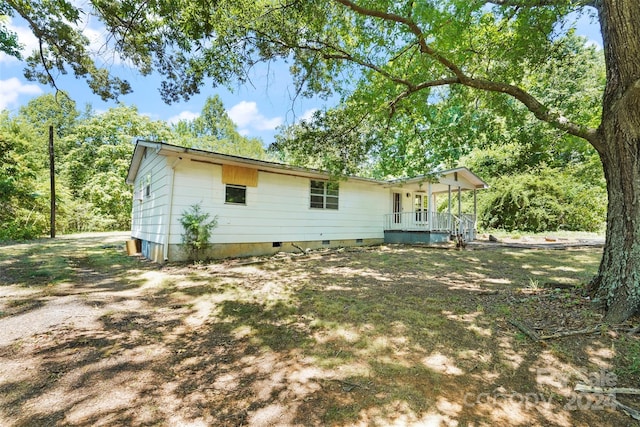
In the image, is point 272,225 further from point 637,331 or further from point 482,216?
point 482,216

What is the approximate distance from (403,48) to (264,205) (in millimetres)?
5904

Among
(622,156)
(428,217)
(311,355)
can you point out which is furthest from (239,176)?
(622,156)

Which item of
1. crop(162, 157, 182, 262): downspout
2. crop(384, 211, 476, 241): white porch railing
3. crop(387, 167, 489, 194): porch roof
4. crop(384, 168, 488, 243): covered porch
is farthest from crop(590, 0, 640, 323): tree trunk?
crop(162, 157, 182, 262): downspout

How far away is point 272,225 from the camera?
9.62 meters

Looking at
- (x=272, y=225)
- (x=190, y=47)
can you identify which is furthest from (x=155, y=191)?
(x=190, y=47)

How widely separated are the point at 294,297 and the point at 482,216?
59.5 ft

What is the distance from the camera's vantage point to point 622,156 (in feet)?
11.7

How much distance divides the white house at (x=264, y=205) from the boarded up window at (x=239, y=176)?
30 millimetres

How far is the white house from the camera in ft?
Answer: 25.9

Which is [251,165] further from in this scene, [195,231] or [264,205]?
[195,231]

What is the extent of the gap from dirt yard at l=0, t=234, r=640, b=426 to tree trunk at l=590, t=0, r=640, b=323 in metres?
0.39

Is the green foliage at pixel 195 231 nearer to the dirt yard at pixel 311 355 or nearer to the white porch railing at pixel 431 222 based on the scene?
the dirt yard at pixel 311 355

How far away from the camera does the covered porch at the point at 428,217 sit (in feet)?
39.9

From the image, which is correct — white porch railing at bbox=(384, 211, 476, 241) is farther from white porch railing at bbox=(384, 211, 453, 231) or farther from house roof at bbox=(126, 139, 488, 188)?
house roof at bbox=(126, 139, 488, 188)
